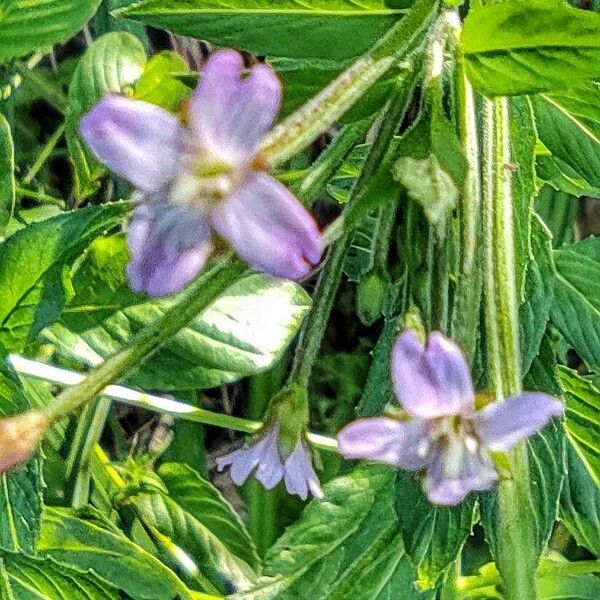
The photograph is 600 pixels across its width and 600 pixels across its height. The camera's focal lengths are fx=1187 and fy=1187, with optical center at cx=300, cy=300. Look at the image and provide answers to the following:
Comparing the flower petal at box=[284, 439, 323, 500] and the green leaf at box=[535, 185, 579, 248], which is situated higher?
the flower petal at box=[284, 439, 323, 500]

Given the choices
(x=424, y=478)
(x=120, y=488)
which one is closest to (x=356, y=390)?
(x=120, y=488)

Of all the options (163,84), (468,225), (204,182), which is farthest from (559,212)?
(204,182)

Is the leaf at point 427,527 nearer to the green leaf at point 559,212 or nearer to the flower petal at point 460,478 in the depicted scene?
the flower petal at point 460,478

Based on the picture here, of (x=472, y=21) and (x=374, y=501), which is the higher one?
(x=472, y=21)

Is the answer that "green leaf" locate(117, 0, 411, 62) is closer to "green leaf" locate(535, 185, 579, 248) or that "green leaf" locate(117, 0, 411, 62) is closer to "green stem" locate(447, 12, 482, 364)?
"green stem" locate(447, 12, 482, 364)

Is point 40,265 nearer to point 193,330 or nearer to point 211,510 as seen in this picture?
point 193,330

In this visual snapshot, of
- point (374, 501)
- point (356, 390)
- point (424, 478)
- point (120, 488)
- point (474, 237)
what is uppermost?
point (474, 237)

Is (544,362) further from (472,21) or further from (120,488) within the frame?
(120,488)

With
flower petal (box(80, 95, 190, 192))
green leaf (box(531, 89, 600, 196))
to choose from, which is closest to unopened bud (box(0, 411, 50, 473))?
flower petal (box(80, 95, 190, 192))
